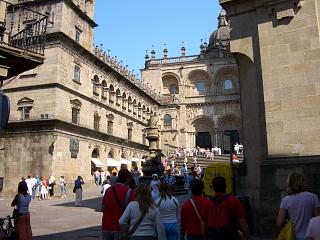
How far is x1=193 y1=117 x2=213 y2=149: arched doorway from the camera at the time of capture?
55.6 m

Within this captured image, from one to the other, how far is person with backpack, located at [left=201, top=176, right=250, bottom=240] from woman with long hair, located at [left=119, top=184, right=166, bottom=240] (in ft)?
2.20

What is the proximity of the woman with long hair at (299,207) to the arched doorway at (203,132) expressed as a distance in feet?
167

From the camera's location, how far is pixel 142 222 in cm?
469

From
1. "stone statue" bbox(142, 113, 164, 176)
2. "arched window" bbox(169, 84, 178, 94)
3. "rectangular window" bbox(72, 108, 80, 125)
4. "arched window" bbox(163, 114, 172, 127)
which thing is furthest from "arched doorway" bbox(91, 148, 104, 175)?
"arched window" bbox(169, 84, 178, 94)

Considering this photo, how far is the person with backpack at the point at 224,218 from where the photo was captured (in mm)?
4547

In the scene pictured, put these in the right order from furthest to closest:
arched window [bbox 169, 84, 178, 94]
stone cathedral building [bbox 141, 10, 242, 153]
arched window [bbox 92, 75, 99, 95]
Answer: arched window [bbox 169, 84, 178, 94]
stone cathedral building [bbox 141, 10, 242, 153]
arched window [bbox 92, 75, 99, 95]

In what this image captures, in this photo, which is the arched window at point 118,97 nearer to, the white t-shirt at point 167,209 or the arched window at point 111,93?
the arched window at point 111,93

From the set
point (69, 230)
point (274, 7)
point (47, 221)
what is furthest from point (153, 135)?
point (274, 7)

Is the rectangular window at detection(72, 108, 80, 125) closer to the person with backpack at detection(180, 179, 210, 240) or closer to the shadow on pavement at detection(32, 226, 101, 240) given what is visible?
the shadow on pavement at detection(32, 226, 101, 240)

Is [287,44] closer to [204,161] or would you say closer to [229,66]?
[204,161]

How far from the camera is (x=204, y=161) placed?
3800 centimetres

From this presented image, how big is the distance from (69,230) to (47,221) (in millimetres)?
2395

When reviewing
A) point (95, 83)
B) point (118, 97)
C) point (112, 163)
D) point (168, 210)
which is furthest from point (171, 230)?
point (118, 97)

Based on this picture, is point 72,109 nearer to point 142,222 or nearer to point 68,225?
point 68,225
